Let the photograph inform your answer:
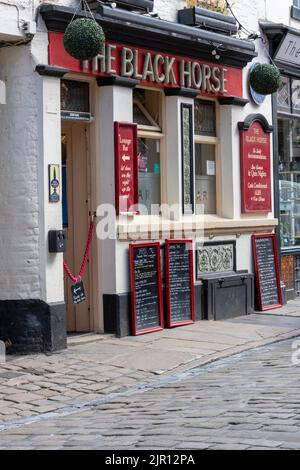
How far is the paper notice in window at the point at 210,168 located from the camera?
1352 centimetres

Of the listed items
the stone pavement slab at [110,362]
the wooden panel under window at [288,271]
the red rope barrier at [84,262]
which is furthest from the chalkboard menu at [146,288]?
the wooden panel under window at [288,271]

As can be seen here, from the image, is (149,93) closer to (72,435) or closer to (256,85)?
(256,85)

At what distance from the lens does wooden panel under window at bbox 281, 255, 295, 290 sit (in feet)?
49.2

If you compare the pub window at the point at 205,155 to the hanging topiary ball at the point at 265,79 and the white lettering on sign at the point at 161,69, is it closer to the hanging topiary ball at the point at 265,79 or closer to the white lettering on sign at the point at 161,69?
the white lettering on sign at the point at 161,69

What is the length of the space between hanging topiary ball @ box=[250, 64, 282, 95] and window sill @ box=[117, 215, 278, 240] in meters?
2.09

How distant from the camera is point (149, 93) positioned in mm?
12492

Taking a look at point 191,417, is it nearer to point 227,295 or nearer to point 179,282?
point 179,282

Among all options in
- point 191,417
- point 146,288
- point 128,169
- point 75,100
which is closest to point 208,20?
point 75,100

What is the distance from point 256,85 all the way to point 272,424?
26.4 feet

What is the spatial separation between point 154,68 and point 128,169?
1593 mm

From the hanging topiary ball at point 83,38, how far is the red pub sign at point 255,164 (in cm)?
427

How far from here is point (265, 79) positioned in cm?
1327
